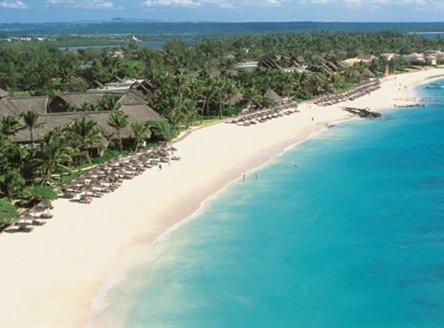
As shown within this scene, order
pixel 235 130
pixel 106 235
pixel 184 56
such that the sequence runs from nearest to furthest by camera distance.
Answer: pixel 106 235
pixel 235 130
pixel 184 56

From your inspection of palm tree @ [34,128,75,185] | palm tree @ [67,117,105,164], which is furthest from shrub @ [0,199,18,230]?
palm tree @ [67,117,105,164]

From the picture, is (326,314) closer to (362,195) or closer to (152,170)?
(362,195)

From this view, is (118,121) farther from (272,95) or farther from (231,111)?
(272,95)

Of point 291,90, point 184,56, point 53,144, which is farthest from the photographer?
point 184,56

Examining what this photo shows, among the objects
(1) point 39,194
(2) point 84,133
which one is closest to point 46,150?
(1) point 39,194

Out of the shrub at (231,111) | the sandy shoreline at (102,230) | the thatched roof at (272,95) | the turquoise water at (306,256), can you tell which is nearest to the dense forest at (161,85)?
the shrub at (231,111)

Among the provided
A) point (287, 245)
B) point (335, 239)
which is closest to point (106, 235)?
point (287, 245)
